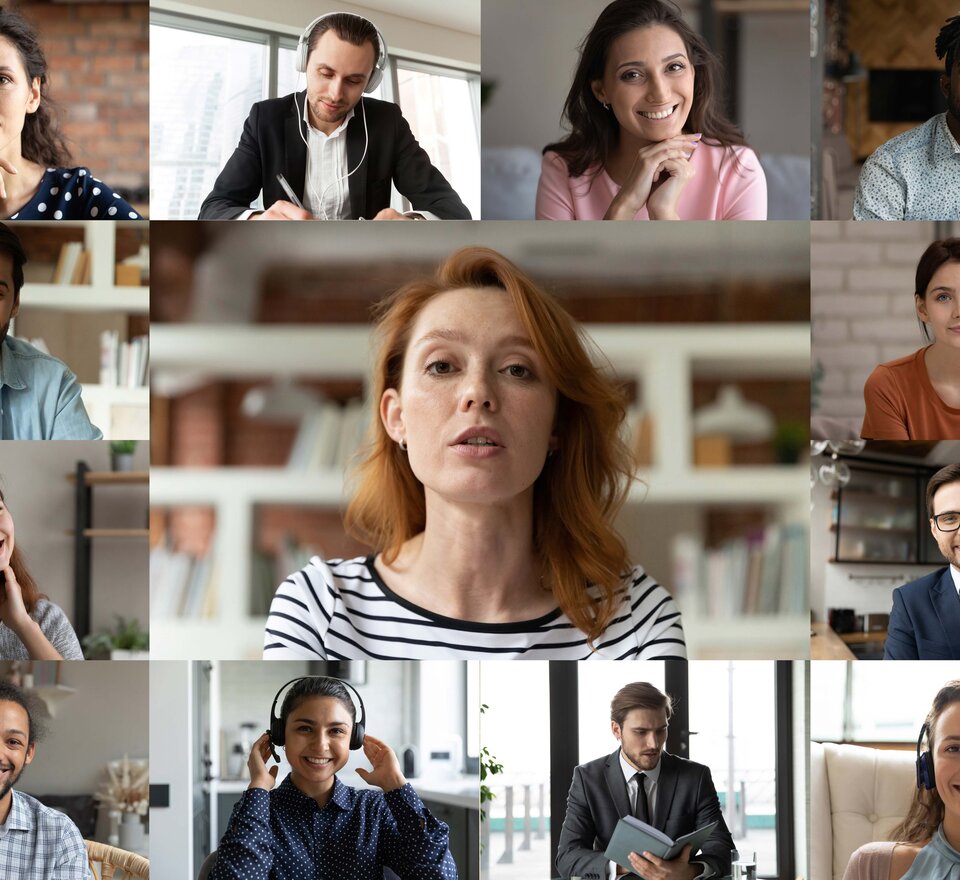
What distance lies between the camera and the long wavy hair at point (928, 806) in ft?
8.52

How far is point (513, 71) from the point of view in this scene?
2.60 metres

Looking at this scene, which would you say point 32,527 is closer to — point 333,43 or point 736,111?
point 333,43

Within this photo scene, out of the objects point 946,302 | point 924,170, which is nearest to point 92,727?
point 946,302

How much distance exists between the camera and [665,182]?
2.60 meters

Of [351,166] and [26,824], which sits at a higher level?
[351,166]

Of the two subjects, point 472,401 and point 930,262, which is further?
point 930,262

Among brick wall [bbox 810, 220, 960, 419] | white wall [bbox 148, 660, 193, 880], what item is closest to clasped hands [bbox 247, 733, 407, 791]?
white wall [bbox 148, 660, 193, 880]

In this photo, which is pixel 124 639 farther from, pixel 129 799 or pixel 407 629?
pixel 407 629

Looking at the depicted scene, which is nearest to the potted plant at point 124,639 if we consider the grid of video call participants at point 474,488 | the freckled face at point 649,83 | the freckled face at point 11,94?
the grid of video call participants at point 474,488

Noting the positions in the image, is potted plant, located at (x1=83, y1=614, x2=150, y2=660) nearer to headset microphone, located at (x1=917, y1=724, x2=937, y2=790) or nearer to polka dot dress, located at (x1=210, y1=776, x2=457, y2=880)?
polka dot dress, located at (x1=210, y1=776, x2=457, y2=880)

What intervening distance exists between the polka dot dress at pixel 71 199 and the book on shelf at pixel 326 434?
0.69 metres

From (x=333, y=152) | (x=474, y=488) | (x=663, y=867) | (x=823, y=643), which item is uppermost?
(x=333, y=152)

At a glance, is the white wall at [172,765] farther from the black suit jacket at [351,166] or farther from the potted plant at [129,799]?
the black suit jacket at [351,166]

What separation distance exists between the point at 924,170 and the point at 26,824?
2637 millimetres
